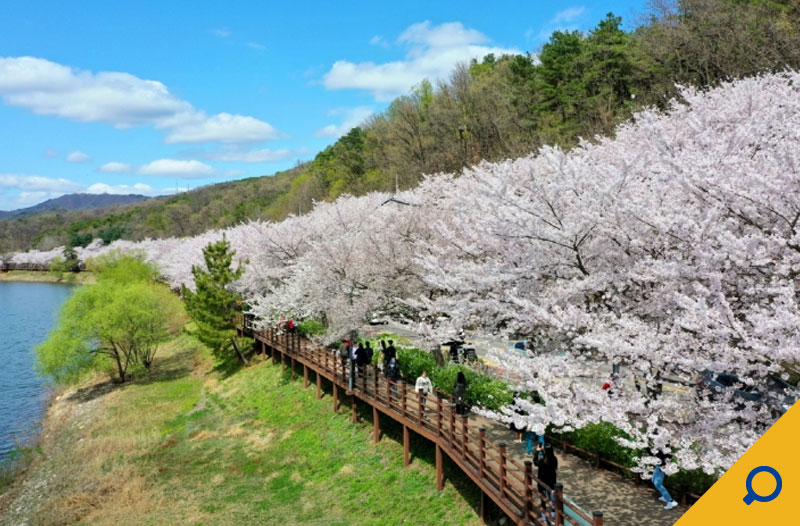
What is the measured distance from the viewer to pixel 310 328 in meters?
31.0

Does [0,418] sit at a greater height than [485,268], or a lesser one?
lesser

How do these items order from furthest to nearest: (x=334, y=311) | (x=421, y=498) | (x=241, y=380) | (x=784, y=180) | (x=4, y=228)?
(x=4, y=228) < (x=241, y=380) < (x=334, y=311) < (x=421, y=498) < (x=784, y=180)

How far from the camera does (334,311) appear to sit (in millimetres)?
23625

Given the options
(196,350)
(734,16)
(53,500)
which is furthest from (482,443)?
(196,350)

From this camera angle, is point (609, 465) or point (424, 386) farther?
point (424, 386)

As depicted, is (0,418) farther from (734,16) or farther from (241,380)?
(734,16)

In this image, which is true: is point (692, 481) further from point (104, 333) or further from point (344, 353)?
point (104, 333)

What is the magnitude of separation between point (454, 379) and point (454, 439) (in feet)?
13.4

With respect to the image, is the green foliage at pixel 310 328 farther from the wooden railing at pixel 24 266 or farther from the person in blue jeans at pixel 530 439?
the wooden railing at pixel 24 266

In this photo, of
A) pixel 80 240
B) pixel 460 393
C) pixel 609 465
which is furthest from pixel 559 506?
pixel 80 240

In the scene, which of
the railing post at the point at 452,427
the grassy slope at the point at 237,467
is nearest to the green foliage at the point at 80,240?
the grassy slope at the point at 237,467

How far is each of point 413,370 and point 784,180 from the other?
15690mm

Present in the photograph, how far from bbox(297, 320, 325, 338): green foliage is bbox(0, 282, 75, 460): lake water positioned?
A: 14.4 meters

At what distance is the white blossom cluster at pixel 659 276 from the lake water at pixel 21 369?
82.6 ft
